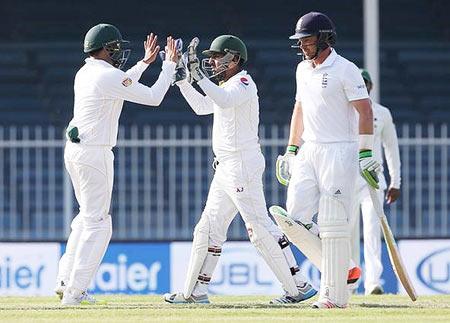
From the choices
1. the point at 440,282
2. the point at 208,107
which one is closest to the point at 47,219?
the point at 440,282

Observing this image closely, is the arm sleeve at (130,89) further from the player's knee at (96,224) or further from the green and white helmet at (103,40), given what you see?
the player's knee at (96,224)

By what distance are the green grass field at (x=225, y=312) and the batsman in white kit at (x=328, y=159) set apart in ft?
1.18

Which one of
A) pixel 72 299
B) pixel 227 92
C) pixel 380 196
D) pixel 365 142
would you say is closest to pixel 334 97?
pixel 365 142

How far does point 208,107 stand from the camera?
1079 centimetres

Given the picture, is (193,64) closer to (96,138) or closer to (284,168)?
(96,138)

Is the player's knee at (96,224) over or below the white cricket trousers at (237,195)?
below

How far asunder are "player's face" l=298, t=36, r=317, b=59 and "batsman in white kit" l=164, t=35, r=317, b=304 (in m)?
0.59

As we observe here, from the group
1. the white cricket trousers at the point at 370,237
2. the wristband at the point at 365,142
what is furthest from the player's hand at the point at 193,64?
the white cricket trousers at the point at 370,237

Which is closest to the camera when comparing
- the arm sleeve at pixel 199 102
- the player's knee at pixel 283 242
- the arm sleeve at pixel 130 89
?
the arm sleeve at pixel 130 89

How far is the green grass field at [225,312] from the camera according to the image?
9133 millimetres

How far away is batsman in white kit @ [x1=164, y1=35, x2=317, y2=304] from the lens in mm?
10344

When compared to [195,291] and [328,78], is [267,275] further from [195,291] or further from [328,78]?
[328,78]

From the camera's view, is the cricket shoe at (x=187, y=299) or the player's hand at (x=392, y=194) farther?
the player's hand at (x=392, y=194)

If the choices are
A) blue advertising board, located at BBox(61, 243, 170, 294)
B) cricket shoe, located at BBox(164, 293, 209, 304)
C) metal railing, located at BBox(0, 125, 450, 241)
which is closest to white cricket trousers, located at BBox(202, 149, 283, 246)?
cricket shoe, located at BBox(164, 293, 209, 304)
